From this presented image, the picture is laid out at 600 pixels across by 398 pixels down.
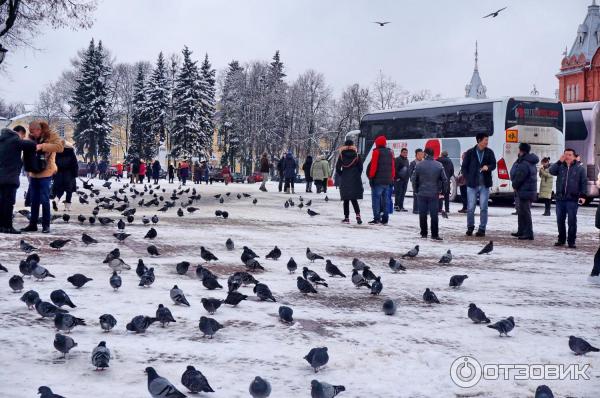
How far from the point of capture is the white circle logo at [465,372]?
4320 millimetres

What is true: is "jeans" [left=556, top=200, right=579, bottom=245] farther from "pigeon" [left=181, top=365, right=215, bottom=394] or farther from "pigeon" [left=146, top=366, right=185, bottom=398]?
"pigeon" [left=146, top=366, right=185, bottom=398]

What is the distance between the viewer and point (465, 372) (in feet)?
14.7

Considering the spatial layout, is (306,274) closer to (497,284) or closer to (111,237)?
(497,284)

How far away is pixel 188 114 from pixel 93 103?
10.7 m

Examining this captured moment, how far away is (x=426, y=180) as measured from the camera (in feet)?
43.7

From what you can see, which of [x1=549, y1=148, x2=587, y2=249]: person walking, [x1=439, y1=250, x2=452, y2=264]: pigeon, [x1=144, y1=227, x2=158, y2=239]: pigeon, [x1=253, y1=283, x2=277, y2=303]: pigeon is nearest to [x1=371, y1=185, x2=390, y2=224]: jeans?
[x1=549, y1=148, x2=587, y2=249]: person walking

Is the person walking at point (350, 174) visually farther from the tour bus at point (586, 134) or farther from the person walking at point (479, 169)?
the tour bus at point (586, 134)

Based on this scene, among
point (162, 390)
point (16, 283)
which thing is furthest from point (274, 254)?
point (162, 390)

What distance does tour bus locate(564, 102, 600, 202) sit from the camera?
27438mm

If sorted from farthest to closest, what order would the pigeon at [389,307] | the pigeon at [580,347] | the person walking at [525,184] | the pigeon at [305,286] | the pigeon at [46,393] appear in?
the person walking at [525,184]
the pigeon at [305,286]
the pigeon at [389,307]
the pigeon at [580,347]
the pigeon at [46,393]

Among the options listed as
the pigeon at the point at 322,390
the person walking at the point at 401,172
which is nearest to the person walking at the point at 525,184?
the person walking at the point at 401,172

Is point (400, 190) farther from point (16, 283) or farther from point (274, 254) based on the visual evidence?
point (16, 283)

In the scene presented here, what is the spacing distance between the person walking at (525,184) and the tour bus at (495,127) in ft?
37.6

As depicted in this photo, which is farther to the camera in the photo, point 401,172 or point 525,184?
point 401,172
